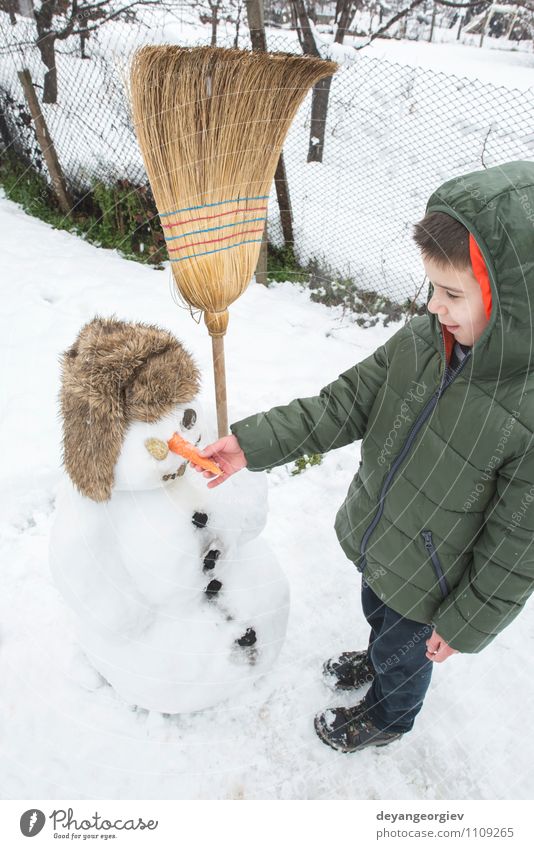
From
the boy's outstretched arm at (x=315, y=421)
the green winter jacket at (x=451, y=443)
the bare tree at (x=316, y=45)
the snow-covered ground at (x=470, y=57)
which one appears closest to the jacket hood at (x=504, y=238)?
the green winter jacket at (x=451, y=443)

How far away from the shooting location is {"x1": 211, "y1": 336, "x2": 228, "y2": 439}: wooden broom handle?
1.19 meters

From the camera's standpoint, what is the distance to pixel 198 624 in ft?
3.97

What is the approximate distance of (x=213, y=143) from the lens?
41.3 inches

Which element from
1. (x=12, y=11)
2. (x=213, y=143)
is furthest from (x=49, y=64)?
(x=213, y=143)

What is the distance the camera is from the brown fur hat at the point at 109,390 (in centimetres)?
92

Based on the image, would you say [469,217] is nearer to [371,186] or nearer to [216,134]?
[216,134]

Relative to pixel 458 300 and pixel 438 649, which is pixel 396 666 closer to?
pixel 438 649

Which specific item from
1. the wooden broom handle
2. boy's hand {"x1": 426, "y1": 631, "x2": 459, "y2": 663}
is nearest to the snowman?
the wooden broom handle

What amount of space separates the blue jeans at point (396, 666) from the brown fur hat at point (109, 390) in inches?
26.8

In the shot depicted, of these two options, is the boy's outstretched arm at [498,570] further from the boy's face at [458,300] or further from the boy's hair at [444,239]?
the boy's hair at [444,239]

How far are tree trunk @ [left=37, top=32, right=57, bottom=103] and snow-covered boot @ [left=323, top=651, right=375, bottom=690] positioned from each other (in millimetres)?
3886

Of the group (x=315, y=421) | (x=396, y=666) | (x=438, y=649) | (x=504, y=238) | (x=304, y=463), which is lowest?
(x=304, y=463)

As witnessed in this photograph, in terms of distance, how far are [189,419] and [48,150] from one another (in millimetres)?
2942

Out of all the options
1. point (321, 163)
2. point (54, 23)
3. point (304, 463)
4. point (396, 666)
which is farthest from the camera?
point (54, 23)
